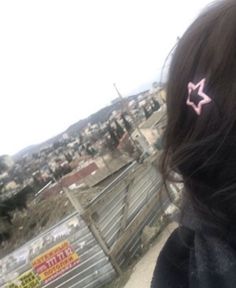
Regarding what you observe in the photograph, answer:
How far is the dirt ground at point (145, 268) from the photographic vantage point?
17.6 ft

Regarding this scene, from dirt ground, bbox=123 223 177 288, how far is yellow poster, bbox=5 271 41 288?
1195 mm

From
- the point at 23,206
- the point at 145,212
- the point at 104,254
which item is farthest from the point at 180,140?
the point at 23,206

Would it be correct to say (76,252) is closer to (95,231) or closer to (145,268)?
(95,231)

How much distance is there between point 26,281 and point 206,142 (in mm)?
5721

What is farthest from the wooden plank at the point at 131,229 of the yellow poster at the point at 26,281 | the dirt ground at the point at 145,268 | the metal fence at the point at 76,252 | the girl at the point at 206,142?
the girl at the point at 206,142

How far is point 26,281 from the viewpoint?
20.2 ft

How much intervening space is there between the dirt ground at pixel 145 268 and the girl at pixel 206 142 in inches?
163

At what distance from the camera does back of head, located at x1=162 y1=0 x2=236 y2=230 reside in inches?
31.8

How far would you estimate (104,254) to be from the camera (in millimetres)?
6223

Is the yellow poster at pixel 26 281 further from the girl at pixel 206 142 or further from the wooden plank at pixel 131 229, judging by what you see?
the girl at pixel 206 142

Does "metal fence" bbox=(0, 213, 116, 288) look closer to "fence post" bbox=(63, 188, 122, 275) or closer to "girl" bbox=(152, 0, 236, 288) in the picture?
"fence post" bbox=(63, 188, 122, 275)

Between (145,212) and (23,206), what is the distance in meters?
6.67

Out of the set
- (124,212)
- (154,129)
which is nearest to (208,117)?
(154,129)

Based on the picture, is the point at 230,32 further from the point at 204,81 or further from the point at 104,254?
the point at 104,254
